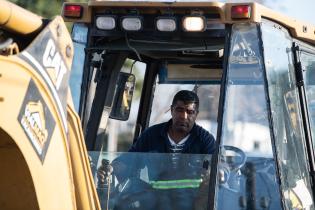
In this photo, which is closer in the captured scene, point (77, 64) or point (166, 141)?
point (77, 64)

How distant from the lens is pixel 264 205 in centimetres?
462

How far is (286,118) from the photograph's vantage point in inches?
193

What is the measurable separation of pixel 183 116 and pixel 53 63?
2482 millimetres

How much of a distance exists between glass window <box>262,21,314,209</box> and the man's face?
0.88 m

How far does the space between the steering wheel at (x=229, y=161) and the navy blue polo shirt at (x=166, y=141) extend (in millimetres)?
399

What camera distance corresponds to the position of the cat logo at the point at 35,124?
9.78 feet

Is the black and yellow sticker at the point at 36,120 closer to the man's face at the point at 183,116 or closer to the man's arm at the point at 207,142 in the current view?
the man's arm at the point at 207,142

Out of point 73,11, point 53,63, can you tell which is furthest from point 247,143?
point 53,63

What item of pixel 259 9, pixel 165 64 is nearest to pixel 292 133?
pixel 259 9

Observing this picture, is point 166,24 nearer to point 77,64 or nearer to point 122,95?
point 77,64

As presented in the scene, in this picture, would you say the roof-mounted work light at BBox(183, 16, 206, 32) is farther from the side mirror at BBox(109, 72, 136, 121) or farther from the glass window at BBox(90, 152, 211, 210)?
the side mirror at BBox(109, 72, 136, 121)

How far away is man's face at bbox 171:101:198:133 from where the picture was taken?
5.57m

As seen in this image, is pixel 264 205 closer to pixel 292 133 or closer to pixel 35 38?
pixel 292 133

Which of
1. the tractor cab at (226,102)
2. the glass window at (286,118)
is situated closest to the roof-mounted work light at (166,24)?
the tractor cab at (226,102)
